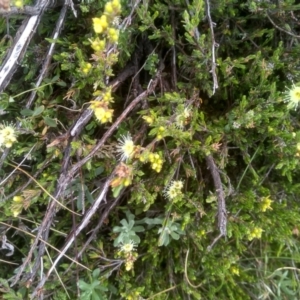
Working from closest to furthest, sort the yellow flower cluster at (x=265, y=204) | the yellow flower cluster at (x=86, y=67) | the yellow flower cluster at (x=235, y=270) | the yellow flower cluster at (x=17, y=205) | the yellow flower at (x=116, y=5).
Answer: the yellow flower at (x=116, y=5) < the yellow flower cluster at (x=86, y=67) < the yellow flower cluster at (x=17, y=205) < the yellow flower cluster at (x=265, y=204) < the yellow flower cluster at (x=235, y=270)

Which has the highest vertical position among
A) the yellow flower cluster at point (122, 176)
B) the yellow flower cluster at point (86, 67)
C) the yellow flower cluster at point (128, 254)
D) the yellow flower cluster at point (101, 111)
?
the yellow flower cluster at point (86, 67)

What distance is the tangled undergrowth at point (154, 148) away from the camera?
1.61 metres

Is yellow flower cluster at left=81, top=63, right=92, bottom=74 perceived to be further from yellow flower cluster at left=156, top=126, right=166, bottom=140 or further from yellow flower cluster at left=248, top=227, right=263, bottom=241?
yellow flower cluster at left=248, top=227, right=263, bottom=241

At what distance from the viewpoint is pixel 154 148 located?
1717 millimetres

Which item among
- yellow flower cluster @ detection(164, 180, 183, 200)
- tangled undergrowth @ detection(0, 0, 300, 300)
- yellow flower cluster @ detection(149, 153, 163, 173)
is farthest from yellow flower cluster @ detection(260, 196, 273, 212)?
yellow flower cluster @ detection(149, 153, 163, 173)

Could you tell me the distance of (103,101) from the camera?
52.7 inches

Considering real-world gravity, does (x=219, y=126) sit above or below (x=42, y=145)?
below

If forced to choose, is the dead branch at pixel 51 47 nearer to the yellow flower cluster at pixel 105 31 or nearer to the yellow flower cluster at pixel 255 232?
the yellow flower cluster at pixel 105 31

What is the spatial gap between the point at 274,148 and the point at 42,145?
Answer: 1020 millimetres

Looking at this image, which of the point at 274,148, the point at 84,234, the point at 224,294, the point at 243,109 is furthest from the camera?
the point at 224,294

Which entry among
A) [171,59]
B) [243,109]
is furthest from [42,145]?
[243,109]

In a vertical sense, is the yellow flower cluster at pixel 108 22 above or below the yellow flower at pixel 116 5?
below

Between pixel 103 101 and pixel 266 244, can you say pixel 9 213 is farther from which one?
pixel 266 244

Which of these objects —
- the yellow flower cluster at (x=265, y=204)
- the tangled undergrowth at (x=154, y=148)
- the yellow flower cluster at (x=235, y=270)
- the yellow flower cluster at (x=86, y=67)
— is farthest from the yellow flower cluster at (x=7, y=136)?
the yellow flower cluster at (x=235, y=270)
